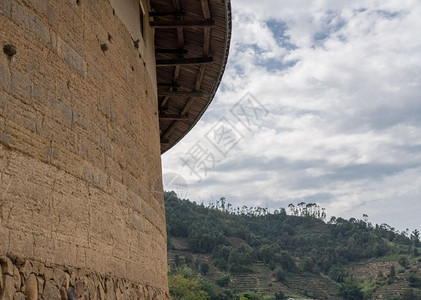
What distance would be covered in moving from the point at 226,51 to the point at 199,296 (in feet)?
165

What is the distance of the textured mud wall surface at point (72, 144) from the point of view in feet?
13.2

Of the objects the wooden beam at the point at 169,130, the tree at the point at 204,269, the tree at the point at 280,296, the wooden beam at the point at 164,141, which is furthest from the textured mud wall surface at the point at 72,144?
the tree at the point at 204,269

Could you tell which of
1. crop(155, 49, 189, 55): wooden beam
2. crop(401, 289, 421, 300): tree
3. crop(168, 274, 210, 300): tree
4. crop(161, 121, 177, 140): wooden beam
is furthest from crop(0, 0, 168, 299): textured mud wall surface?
crop(401, 289, 421, 300): tree

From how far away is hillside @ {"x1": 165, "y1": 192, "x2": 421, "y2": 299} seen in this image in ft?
255

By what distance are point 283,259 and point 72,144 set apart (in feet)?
272

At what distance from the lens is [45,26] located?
468 cm

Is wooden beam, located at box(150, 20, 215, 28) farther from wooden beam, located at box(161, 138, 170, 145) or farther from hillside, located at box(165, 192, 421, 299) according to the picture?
hillside, located at box(165, 192, 421, 299)

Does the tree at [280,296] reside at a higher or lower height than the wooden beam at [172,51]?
lower

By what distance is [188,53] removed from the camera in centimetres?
1009

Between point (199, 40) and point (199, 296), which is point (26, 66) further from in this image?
point (199, 296)

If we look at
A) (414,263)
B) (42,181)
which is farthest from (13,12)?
(414,263)

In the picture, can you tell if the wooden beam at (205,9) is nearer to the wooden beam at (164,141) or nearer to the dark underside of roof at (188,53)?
the dark underside of roof at (188,53)

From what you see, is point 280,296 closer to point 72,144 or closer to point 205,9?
point 205,9

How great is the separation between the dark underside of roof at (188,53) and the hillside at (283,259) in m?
48.2
